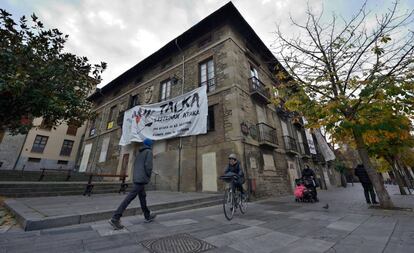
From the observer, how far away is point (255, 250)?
2316mm

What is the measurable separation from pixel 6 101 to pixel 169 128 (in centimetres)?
602

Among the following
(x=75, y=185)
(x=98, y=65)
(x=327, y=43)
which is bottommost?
(x=75, y=185)

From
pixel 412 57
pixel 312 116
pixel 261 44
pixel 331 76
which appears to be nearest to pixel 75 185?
pixel 312 116

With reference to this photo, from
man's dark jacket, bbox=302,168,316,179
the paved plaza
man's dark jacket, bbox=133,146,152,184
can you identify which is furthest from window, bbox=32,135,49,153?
man's dark jacket, bbox=302,168,316,179

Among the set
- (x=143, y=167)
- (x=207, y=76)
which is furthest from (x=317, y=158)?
(x=143, y=167)

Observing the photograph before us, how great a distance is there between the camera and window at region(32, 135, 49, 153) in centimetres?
1806

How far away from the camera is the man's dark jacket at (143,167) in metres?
3.58

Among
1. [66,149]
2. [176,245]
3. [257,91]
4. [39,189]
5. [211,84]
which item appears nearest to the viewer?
[176,245]

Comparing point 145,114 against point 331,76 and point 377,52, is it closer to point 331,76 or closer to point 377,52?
point 331,76

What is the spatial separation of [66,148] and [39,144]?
232 cm

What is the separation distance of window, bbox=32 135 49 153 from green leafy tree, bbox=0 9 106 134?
1636 cm

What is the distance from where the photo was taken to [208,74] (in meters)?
10.6

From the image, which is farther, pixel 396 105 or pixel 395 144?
pixel 395 144

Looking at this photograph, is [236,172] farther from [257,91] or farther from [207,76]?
[207,76]
